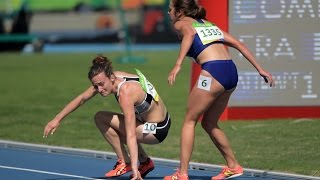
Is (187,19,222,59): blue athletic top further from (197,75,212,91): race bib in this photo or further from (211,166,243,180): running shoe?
(211,166,243,180): running shoe

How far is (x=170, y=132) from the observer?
13.7 m

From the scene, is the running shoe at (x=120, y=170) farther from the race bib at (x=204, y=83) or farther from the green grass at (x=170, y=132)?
the green grass at (x=170, y=132)

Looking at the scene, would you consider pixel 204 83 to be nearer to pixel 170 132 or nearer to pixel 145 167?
pixel 145 167

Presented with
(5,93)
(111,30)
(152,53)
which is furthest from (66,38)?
(5,93)

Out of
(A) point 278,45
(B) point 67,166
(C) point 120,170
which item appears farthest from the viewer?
(A) point 278,45

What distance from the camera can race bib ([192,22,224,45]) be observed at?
9211mm

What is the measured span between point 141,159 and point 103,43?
30.1 metres

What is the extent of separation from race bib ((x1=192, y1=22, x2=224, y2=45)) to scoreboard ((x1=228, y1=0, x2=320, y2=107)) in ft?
16.6

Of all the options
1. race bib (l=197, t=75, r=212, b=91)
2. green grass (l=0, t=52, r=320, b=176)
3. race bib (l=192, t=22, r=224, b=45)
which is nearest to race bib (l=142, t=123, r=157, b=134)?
race bib (l=197, t=75, r=212, b=91)

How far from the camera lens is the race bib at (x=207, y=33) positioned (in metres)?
9.21

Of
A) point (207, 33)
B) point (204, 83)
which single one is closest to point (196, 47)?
point (207, 33)

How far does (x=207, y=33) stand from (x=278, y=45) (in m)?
5.43

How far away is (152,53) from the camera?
112 feet

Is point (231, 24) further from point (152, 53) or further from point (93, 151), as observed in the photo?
point (152, 53)
